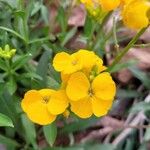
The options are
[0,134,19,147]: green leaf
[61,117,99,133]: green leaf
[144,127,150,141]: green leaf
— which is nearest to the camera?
[0,134,19,147]: green leaf

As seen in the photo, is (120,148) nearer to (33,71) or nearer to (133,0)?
(33,71)

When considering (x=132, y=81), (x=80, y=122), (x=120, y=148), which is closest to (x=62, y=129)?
(x=80, y=122)

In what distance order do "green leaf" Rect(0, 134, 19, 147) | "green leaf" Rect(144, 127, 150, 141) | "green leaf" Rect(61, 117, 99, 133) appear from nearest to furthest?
"green leaf" Rect(0, 134, 19, 147) → "green leaf" Rect(61, 117, 99, 133) → "green leaf" Rect(144, 127, 150, 141)

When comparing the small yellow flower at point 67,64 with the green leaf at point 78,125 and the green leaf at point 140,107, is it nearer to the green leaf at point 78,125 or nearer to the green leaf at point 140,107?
the green leaf at point 78,125

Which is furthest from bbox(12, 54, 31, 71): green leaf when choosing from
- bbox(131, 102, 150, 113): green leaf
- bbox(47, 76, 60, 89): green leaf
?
bbox(131, 102, 150, 113): green leaf

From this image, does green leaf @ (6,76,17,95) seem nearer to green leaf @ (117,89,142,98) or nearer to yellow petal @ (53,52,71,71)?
yellow petal @ (53,52,71,71)

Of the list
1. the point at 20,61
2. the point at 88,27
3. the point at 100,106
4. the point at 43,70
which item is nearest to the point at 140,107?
the point at 88,27
